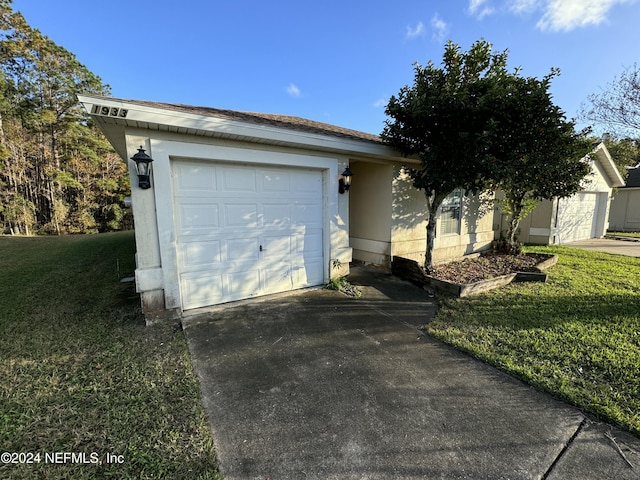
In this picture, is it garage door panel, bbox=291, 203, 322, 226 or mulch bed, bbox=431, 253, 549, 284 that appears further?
mulch bed, bbox=431, 253, 549, 284

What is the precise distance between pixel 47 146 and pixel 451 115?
79.8 feet

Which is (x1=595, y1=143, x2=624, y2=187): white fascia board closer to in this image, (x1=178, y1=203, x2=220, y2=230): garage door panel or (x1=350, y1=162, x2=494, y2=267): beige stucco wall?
(x1=350, y1=162, x2=494, y2=267): beige stucco wall

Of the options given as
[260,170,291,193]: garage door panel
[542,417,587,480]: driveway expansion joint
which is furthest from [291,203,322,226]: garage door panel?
[542,417,587,480]: driveway expansion joint

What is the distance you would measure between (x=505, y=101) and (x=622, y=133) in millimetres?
6469

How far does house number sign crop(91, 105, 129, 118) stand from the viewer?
333cm

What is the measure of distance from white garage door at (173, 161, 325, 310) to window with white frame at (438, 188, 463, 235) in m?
3.84

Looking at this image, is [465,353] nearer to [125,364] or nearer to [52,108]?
[125,364]

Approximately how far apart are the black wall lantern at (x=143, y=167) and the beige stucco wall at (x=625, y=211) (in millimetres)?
23040

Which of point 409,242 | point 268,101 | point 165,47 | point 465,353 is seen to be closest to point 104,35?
point 165,47

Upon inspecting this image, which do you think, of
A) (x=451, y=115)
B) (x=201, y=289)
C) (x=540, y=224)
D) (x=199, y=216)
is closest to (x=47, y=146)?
(x=199, y=216)

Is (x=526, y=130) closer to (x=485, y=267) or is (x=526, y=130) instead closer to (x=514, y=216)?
(x=485, y=267)

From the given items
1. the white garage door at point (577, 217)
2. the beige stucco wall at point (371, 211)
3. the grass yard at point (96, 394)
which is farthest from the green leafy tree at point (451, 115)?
the white garage door at point (577, 217)

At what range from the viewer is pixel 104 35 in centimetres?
880

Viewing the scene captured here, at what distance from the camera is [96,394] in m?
2.43
